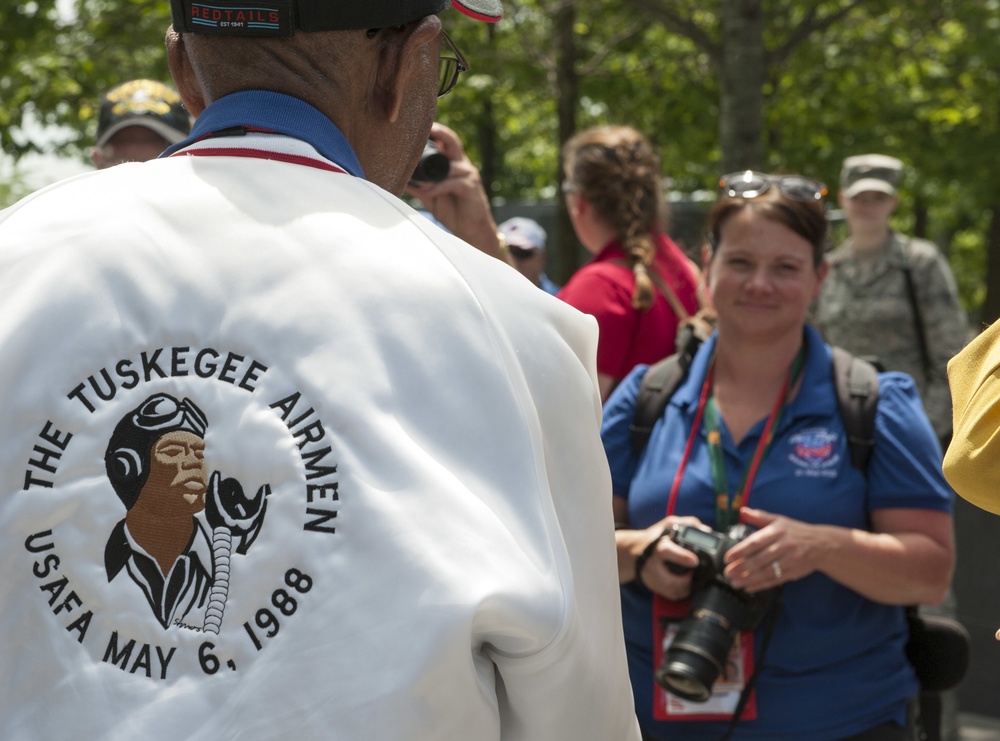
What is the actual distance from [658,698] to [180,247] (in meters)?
1.93

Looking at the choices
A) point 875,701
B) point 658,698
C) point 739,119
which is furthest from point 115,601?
point 739,119

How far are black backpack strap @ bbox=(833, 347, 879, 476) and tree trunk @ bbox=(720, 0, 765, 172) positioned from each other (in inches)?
154

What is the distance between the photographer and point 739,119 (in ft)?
22.4

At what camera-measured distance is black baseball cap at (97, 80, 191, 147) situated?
140 inches

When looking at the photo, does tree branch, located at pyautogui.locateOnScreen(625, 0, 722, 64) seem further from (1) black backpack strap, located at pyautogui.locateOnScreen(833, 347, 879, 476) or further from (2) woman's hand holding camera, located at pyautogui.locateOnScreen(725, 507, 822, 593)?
(2) woman's hand holding camera, located at pyautogui.locateOnScreen(725, 507, 822, 593)

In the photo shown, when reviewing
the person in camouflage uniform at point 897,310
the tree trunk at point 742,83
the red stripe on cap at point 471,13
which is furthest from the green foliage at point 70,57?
the red stripe on cap at point 471,13

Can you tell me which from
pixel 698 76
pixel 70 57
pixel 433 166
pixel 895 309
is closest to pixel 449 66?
pixel 433 166

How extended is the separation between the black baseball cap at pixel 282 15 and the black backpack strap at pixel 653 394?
1728 millimetres

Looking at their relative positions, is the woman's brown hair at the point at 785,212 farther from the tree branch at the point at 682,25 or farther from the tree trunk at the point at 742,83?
the tree branch at the point at 682,25

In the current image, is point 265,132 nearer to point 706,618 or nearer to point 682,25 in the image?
point 706,618

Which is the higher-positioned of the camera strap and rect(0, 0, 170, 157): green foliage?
rect(0, 0, 170, 157): green foliage

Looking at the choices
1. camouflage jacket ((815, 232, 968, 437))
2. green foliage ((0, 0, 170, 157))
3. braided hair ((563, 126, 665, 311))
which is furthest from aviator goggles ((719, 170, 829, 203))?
green foliage ((0, 0, 170, 157))

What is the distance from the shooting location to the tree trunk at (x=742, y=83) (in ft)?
22.2

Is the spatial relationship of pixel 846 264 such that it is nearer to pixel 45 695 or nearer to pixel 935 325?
pixel 935 325
